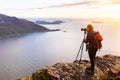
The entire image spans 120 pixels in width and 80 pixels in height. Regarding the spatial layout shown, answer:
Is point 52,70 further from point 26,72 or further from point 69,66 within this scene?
point 26,72

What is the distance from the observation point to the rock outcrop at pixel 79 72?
1493 cm

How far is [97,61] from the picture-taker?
18047mm

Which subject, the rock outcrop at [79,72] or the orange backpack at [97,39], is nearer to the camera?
the orange backpack at [97,39]

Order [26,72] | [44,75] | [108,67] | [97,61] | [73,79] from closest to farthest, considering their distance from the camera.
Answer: [73,79] → [44,75] → [108,67] → [97,61] → [26,72]

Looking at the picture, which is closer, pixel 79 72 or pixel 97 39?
pixel 97 39

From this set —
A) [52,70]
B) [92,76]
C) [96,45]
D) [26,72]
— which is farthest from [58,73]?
[26,72]

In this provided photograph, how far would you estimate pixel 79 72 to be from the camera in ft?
51.0

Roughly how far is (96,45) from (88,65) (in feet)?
8.86

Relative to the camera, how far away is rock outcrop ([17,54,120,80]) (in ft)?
49.0

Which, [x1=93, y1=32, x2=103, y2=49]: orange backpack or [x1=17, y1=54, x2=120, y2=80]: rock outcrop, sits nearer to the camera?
[x1=93, y1=32, x2=103, y2=49]: orange backpack

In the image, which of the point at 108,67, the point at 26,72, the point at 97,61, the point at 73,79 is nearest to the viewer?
the point at 73,79

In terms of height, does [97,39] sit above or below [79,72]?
above

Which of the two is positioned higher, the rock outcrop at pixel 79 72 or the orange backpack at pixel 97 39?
the orange backpack at pixel 97 39

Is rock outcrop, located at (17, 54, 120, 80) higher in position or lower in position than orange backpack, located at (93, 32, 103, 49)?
lower
